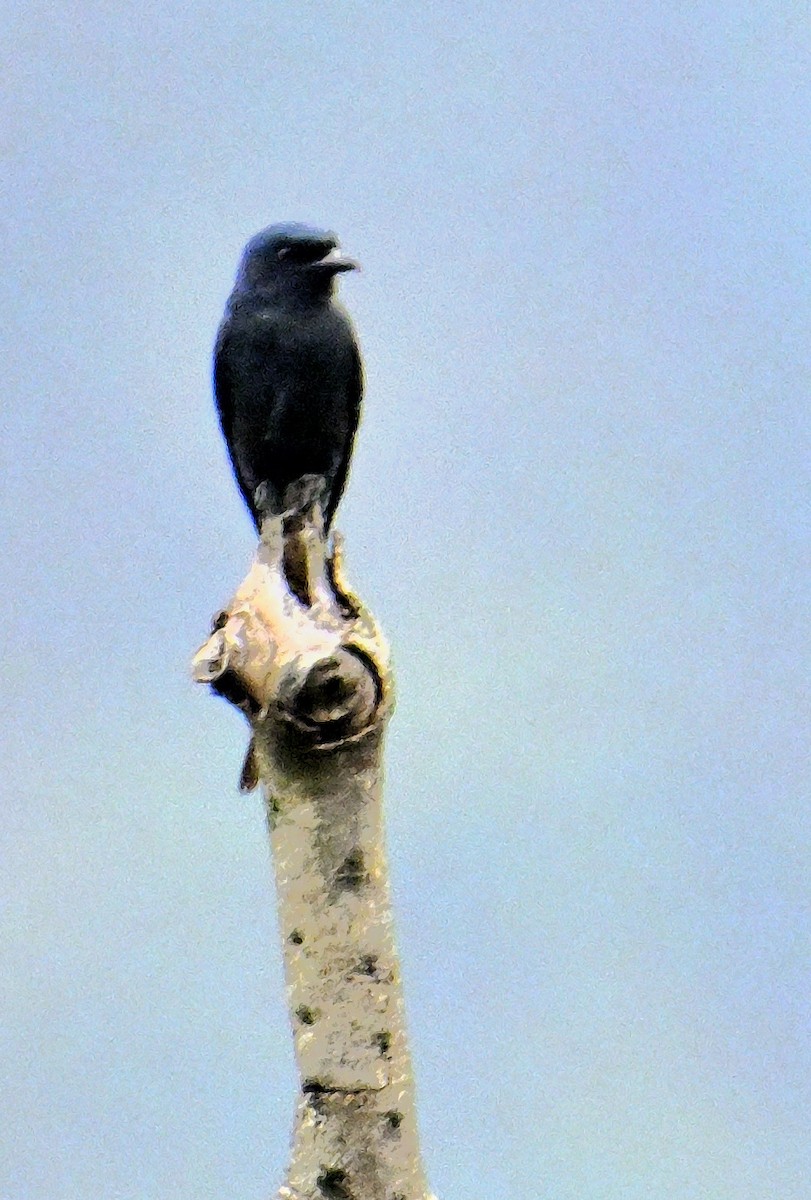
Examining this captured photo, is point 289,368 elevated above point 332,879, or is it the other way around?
point 289,368

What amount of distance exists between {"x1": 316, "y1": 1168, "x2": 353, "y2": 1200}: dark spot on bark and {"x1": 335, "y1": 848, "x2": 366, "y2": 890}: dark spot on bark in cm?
102

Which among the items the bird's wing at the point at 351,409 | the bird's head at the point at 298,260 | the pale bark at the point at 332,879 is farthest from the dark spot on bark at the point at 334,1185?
the bird's head at the point at 298,260

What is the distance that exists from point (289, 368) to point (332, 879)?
7.89 ft

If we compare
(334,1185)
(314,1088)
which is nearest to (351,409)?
(314,1088)

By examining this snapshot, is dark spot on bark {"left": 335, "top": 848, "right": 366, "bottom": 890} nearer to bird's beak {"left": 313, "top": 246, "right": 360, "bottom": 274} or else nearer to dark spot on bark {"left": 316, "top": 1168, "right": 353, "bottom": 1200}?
dark spot on bark {"left": 316, "top": 1168, "right": 353, "bottom": 1200}

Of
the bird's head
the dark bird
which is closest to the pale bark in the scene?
the dark bird

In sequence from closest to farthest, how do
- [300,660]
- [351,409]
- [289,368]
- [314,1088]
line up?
1. [300,660]
2. [314,1088]
3. [289,368]
4. [351,409]

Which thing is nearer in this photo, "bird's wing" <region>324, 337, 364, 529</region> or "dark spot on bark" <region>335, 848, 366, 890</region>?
"dark spot on bark" <region>335, 848, 366, 890</region>

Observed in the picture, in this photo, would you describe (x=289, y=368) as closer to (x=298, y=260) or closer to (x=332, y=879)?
(x=298, y=260)

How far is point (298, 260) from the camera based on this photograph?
8.00 m

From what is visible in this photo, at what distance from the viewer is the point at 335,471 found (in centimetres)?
806

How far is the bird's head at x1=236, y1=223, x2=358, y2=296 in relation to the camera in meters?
7.97

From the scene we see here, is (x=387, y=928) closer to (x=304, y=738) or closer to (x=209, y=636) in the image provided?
(x=304, y=738)

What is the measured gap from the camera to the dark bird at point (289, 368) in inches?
313
